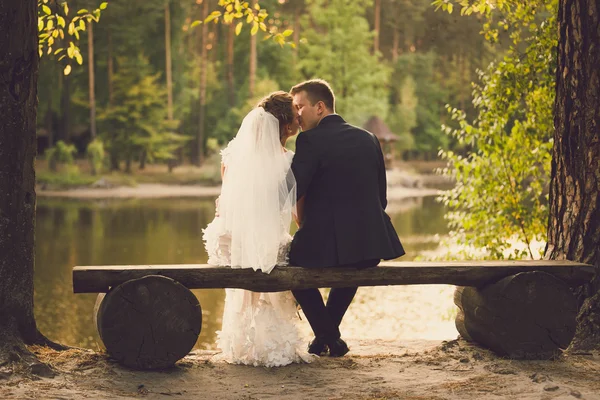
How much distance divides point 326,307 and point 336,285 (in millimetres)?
345

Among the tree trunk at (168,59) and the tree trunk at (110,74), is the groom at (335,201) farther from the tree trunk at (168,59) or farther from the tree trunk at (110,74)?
the tree trunk at (168,59)

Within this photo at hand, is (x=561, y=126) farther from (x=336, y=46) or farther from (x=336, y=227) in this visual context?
(x=336, y=46)

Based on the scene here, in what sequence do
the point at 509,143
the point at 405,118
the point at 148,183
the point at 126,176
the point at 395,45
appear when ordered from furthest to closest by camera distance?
1. the point at 395,45
2. the point at 405,118
3. the point at 126,176
4. the point at 148,183
5. the point at 509,143

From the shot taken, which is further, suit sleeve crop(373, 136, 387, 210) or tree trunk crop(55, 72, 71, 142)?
tree trunk crop(55, 72, 71, 142)

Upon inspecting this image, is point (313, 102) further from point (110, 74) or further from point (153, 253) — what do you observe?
point (110, 74)

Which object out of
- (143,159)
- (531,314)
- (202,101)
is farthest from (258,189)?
(202,101)

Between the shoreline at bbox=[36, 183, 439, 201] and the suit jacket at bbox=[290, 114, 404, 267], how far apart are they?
24.5 m

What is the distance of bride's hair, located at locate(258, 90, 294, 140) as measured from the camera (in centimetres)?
509

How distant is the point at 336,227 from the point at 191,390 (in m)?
1.31

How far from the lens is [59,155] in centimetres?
3158

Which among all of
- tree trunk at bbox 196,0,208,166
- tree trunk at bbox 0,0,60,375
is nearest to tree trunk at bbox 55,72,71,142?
tree trunk at bbox 196,0,208,166

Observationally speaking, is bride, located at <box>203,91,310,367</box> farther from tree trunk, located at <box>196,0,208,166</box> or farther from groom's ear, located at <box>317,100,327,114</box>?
tree trunk, located at <box>196,0,208,166</box>

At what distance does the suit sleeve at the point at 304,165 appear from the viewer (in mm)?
4996

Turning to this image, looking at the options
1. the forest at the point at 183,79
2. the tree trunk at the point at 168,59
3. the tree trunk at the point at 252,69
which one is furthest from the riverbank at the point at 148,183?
the tree trunk at the point at 252,69
